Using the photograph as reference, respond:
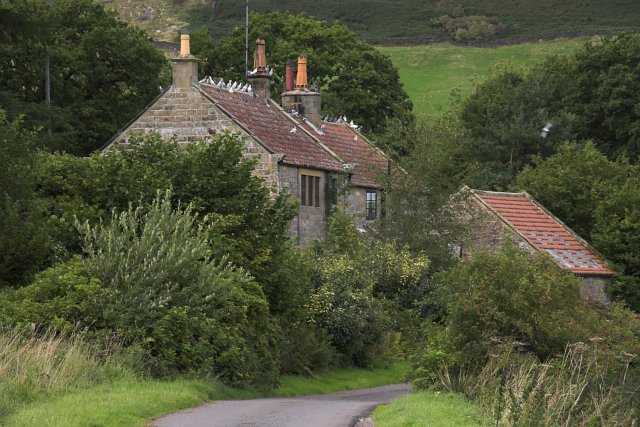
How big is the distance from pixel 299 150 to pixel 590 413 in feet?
101

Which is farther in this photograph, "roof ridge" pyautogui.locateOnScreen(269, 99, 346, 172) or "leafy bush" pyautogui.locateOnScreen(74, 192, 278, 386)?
"roof ridge" pyautogui.locateOnScreen(269, 99, 346, 172)

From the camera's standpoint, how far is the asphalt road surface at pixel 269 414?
23.9 meters

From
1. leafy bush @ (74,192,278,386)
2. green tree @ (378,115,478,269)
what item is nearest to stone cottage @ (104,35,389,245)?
green tree @ (378,115,478,269)

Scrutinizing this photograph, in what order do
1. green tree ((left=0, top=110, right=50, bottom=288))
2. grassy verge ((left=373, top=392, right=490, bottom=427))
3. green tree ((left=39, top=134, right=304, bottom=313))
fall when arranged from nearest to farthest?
grassy verge ((left=373, top=392, right=490, bottom=427)), green tree ((left=0, top=110, right=50, bottom=288)), green tree ((left=39, top=134, right=304, bottom=313))

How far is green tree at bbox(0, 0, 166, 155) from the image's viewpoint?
6838 centimetres

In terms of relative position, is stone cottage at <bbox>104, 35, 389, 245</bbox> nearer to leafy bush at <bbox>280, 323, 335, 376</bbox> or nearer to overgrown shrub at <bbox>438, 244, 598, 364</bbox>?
leafy bush at <bbox>280, 323, 335, 376</bbox>

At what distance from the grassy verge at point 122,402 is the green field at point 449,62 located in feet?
338

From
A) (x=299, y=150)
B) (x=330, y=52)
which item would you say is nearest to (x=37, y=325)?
(x=299, y=150)

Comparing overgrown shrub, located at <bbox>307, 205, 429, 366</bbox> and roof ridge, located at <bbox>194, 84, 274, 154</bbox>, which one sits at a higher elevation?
roof ridge, located at <bbox>194, 84, 274, 154</bbox>

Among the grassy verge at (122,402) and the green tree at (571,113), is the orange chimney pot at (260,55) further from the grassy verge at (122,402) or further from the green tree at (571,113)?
the grassy verge at (122,402)

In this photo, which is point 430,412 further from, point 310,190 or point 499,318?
point 310,190

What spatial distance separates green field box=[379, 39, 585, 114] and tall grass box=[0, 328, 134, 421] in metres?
105

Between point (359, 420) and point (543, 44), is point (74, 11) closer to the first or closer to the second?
point (359, 420)

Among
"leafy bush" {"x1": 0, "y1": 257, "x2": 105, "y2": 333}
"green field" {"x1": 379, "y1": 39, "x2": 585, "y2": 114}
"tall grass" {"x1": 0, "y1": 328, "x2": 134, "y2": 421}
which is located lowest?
"tall grass" {"x1": 0, "y1": 328, "x2": 134, "y2": 421}
